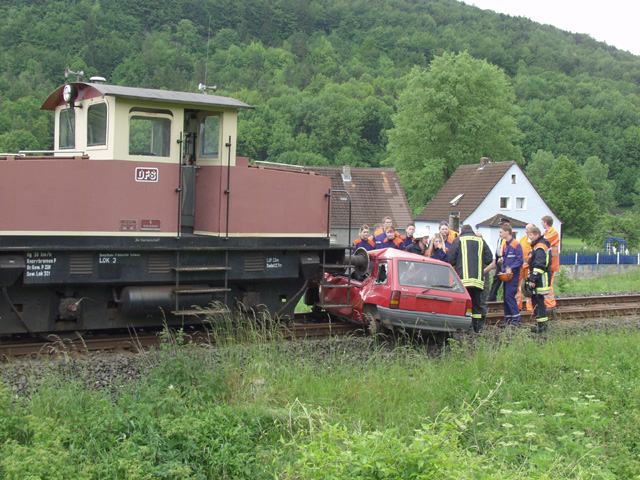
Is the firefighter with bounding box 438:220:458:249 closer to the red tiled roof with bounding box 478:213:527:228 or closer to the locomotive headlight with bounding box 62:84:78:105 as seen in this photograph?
the locomotive headlight with bounding box 62:84:78:105

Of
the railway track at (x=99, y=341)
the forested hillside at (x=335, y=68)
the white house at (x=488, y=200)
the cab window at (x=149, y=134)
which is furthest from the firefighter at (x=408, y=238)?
the forested hillside at (x=335, y=68)

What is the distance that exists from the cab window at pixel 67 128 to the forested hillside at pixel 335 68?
147 ft

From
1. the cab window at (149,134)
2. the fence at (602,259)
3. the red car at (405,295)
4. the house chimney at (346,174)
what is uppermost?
the house chimney at (346,174)

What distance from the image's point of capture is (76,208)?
332 inches

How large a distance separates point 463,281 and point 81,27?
114257mm

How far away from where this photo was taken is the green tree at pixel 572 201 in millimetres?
58469

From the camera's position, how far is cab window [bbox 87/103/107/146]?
9.02 m

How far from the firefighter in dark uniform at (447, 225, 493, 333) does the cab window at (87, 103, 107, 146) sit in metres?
5.97

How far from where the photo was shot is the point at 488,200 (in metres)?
47.2

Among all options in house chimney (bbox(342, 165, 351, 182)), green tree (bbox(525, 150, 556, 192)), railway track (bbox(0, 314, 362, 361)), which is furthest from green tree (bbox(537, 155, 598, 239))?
railway track (bbox(0, 314, 362, 361))

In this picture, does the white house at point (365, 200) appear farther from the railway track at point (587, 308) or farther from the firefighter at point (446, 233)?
the firefighter at point (446, 233)

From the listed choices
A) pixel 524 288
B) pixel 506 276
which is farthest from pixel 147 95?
pixel 524 288

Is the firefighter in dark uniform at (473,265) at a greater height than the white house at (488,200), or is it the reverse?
the white house at (488,200)

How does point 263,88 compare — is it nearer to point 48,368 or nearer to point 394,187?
point 394,187
